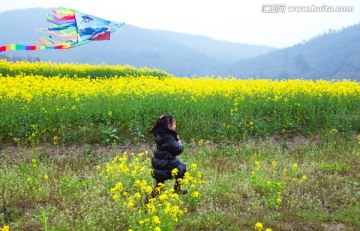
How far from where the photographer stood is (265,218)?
552 cm

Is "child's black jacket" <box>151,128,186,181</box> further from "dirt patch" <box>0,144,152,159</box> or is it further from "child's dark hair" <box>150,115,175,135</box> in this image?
"dirt patch" <box>0,144,152,159</box>

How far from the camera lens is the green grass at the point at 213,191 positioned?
540cm

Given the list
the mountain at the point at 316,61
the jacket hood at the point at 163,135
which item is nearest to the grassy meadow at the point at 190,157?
the jacket hood at the point at 163,135

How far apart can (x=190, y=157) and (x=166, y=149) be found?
315cm

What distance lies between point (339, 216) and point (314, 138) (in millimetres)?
5387

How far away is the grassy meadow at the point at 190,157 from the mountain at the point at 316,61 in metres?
86.6

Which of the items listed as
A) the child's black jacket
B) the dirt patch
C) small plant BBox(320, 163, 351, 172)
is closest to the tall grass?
the dirt patch

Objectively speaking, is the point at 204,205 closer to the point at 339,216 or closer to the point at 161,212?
the point at 161,212

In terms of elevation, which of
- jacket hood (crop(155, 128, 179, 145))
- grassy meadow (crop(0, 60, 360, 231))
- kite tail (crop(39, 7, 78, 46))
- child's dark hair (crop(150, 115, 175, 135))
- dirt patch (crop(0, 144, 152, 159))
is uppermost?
kite tail (crop(39, 7, 78, 46))

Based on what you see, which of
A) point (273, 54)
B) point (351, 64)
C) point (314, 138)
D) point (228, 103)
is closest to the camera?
point (314, 138)

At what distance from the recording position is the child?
555 cm

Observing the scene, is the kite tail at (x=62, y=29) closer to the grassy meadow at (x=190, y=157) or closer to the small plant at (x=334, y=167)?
the grassy meadow at (x=190, y=157)

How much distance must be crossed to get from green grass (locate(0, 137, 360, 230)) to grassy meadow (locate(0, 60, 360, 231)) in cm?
3

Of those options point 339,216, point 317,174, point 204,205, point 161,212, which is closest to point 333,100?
point 317,174
